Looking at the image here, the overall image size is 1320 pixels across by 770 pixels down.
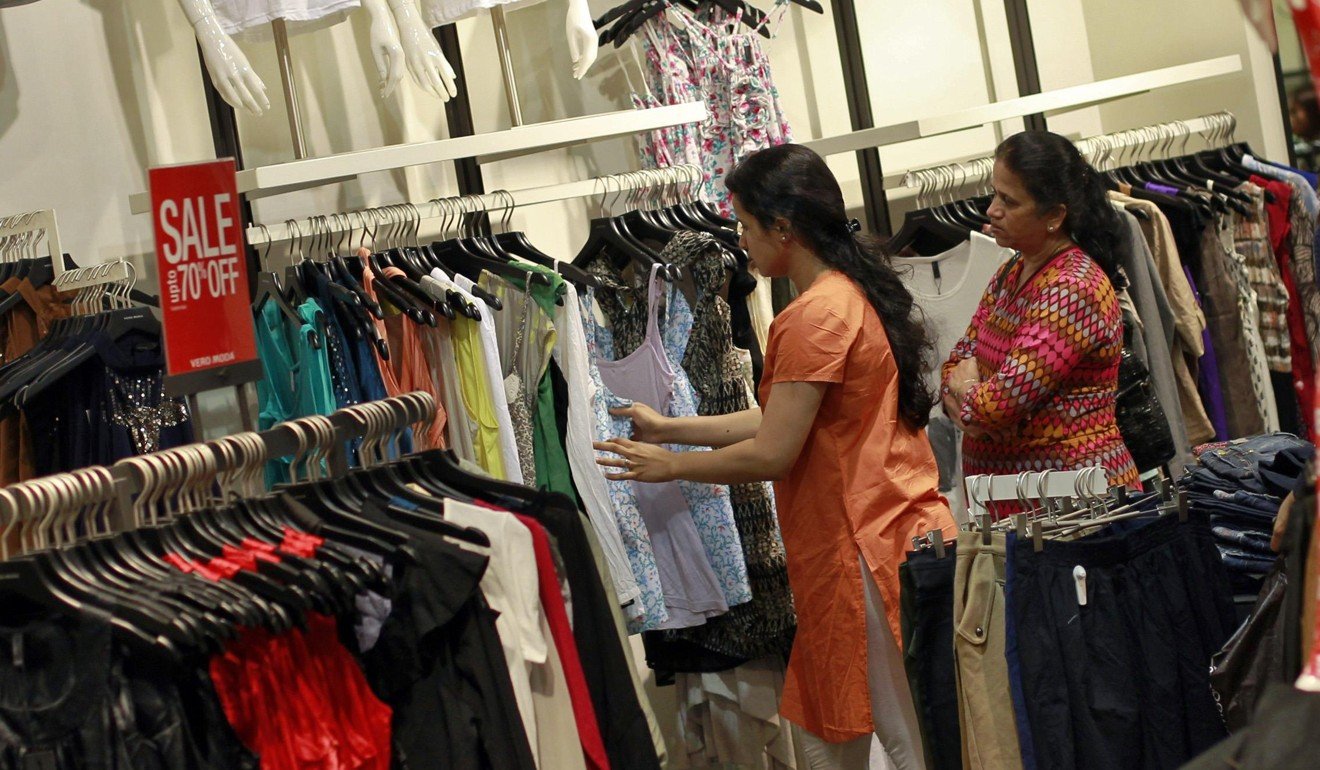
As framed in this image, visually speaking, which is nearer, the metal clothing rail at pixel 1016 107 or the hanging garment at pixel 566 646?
the hanging garment at pixel 566 646

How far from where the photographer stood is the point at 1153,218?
4574mm

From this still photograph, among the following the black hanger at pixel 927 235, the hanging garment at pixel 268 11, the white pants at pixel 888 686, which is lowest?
the white pants at pixel 888 686

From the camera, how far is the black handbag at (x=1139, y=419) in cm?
354

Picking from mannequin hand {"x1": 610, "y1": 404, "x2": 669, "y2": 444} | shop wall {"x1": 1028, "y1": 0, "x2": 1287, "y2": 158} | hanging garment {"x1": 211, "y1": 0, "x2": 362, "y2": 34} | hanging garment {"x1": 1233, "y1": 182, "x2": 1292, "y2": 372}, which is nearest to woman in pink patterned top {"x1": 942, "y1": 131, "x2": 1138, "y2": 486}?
mannequin hand {"x1": 610, "y1": 404, "x2": 669, "y2": 444}

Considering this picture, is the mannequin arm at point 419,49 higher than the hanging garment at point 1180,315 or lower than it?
higher

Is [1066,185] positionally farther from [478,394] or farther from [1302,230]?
[1302,230]

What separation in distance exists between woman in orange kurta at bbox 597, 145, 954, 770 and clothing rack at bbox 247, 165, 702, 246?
1.01 meters

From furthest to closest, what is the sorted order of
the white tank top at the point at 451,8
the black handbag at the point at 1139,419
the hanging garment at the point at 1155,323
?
the hanging garment at the point at 1155,323
the white tank top at the point at 451,8
the black handbag at the point at 1139,419

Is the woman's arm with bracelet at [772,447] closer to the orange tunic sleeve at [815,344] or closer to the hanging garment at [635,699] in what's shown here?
the orange tunic sleeve at [815,344]

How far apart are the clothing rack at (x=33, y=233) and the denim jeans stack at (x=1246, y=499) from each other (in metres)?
2.80

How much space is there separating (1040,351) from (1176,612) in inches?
34.9

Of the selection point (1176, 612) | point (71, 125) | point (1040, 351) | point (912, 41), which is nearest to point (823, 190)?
point (1040, 351)

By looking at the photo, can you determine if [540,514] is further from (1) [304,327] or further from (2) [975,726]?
(1) [304,327]

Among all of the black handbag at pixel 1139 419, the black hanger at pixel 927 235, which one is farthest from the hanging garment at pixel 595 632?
the black hanger at pixel 927 235
